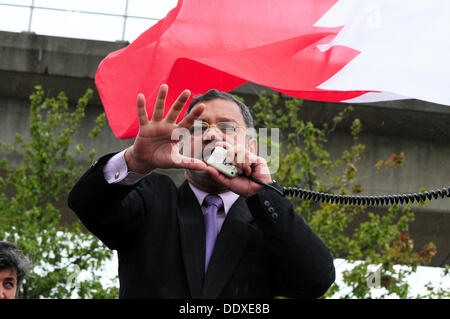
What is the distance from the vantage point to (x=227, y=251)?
3.03 metres

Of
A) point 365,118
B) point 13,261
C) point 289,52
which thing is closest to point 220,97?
point 289,52

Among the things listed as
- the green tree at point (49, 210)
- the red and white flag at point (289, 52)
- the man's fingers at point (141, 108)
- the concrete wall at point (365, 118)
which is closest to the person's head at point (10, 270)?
the red and white flag at point (289, 52)

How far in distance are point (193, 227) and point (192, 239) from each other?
0.21ft

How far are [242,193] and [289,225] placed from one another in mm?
236

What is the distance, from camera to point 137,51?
12.5 feet

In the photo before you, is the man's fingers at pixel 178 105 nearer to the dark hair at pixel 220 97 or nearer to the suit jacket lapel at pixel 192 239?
the suit jacket lapel at pixel 192 239

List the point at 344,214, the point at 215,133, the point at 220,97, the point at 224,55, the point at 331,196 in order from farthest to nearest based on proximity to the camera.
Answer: the point at 344,214 → the point at 224,55 → the point at 220,97 → the point at 331,196 → the point at 215,133

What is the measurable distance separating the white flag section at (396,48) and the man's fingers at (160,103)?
38.3 inches

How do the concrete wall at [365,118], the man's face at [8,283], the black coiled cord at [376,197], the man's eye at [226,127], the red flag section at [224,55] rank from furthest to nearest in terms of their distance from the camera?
1. the concrete wall at [365,118]
2. the man's face at [8,283]
3. the red flag section at [224,55]
4. the man's eye at [226,127]
5. the black coiled cord at [376,197]

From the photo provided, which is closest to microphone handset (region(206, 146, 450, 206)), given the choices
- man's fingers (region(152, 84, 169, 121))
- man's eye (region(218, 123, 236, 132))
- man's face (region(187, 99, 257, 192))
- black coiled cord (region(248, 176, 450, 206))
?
black coiled cord (region(248, 176, 450, 206))

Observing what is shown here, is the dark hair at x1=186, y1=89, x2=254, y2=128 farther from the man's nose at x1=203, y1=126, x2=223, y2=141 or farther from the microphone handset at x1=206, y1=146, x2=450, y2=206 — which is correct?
the microphone handset at x1=206, y1=146, x2=450, y2=206

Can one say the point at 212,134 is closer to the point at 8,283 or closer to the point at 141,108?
the point at 141,108

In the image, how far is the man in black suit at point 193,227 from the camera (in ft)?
9.75
